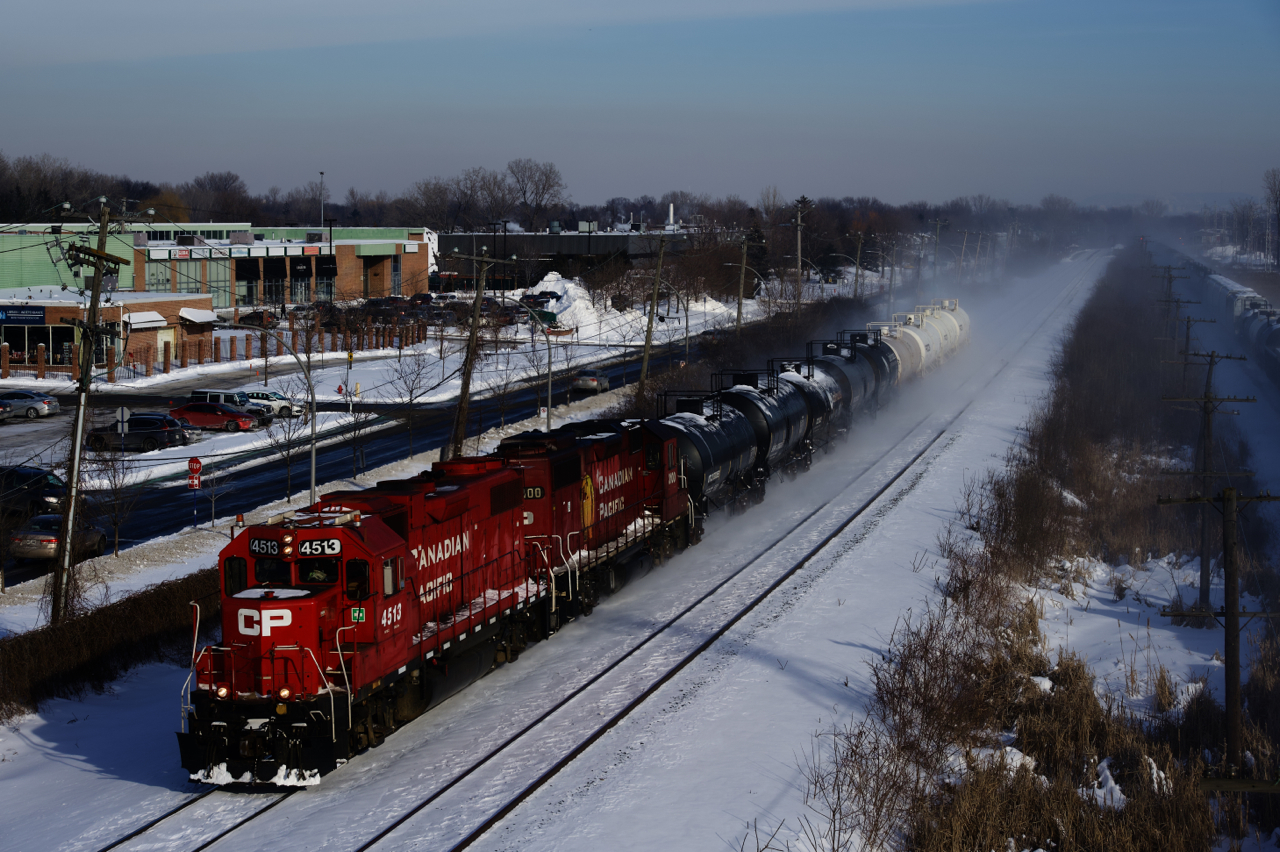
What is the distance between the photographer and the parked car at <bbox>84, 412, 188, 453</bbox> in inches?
1949

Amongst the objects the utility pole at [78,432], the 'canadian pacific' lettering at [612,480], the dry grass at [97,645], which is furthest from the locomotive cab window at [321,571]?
the 'canadian pacific' lettering at [612,480]

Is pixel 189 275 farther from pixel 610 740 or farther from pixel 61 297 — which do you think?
pixel 610 740

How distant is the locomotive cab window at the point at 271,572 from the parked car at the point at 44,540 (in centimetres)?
1830

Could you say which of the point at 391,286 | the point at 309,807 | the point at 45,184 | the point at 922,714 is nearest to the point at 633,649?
the point at 922,714

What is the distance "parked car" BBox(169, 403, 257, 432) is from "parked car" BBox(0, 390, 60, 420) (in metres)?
7.74

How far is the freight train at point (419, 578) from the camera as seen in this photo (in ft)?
51.7

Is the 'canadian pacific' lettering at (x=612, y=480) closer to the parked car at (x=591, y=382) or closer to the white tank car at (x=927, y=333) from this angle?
the white tank car at (x=927, y=333)

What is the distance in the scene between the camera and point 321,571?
1634 centimetres

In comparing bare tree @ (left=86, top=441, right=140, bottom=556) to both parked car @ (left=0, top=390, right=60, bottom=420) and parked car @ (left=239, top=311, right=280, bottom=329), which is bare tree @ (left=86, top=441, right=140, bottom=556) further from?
parked car @ (left=239, top=311, right=280, bottom=329)

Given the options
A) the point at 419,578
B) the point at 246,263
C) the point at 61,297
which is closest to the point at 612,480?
the point at 419,578

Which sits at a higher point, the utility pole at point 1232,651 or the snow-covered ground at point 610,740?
the utility pole at point 1232,651

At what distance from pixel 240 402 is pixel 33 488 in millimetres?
20771

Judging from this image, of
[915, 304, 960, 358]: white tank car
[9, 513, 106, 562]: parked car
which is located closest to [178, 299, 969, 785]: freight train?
[9, 513, 106, 562]: parked car

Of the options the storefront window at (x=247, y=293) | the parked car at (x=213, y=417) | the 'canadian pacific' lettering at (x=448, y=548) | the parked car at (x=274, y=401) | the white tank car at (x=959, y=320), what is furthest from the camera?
the storefront window at (x=247, y=293)
